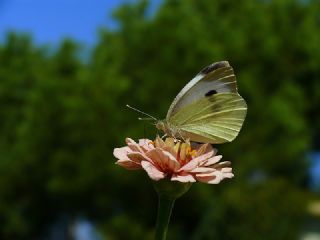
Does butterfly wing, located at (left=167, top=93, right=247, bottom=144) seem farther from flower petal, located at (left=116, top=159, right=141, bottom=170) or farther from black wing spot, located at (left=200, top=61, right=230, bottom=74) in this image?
flower petal, located at (left=116, top=159, right=141, bottom=170)

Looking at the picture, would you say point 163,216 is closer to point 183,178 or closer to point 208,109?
point 183,178

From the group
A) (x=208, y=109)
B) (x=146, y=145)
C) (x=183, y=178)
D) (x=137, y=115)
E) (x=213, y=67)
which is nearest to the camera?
(x=183, y=178)

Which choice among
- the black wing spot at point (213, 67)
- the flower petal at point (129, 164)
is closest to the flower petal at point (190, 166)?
the flower petal at point (129, 164)

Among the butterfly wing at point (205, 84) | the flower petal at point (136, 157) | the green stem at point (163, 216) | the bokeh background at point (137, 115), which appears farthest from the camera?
the bokeh background at point (137, 115)

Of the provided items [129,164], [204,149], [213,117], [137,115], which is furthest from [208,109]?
[137,115]

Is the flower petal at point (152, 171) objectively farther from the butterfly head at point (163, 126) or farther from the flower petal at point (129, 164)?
the butterfly head at point (163, 126)
